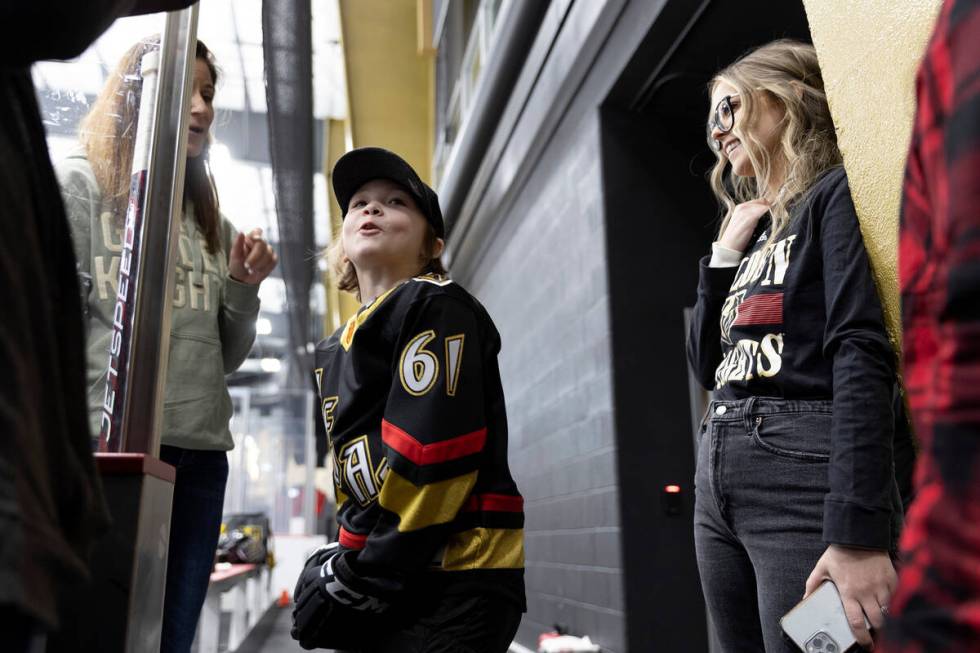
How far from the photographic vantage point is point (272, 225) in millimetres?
9422

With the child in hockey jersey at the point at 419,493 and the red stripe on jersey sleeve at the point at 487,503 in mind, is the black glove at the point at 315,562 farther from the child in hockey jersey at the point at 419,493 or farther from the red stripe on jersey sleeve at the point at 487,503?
the red stripe on jersey sleeve at the point at 487,503

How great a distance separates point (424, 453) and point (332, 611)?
250mm

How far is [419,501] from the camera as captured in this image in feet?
3.59

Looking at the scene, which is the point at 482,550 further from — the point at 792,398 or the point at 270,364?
the point at 270,364

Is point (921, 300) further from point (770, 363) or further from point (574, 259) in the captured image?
point (574, 259)

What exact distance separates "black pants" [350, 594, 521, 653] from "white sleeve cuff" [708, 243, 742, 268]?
2.20 ft

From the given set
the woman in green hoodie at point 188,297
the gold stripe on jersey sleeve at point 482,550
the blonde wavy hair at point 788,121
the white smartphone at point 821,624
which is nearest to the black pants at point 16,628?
the woman in green hoodie at point 188,297

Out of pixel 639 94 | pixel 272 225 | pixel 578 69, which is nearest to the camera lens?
pixel 639 94

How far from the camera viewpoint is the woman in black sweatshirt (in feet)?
3.30

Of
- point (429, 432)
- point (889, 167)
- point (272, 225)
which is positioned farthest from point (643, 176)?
point (272, 225)

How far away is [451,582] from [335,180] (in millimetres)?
806

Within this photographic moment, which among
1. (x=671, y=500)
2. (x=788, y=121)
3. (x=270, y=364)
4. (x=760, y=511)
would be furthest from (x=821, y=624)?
(x=270, y=364)

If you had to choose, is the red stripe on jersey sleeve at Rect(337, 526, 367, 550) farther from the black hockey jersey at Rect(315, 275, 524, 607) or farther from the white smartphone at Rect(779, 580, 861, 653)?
the white smartphone at Rect(779, 580, 861, 653)

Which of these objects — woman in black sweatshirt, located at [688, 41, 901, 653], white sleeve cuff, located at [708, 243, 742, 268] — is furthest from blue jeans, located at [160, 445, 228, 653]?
white sleeve cuff, located at [708, 243, 742, 268]
